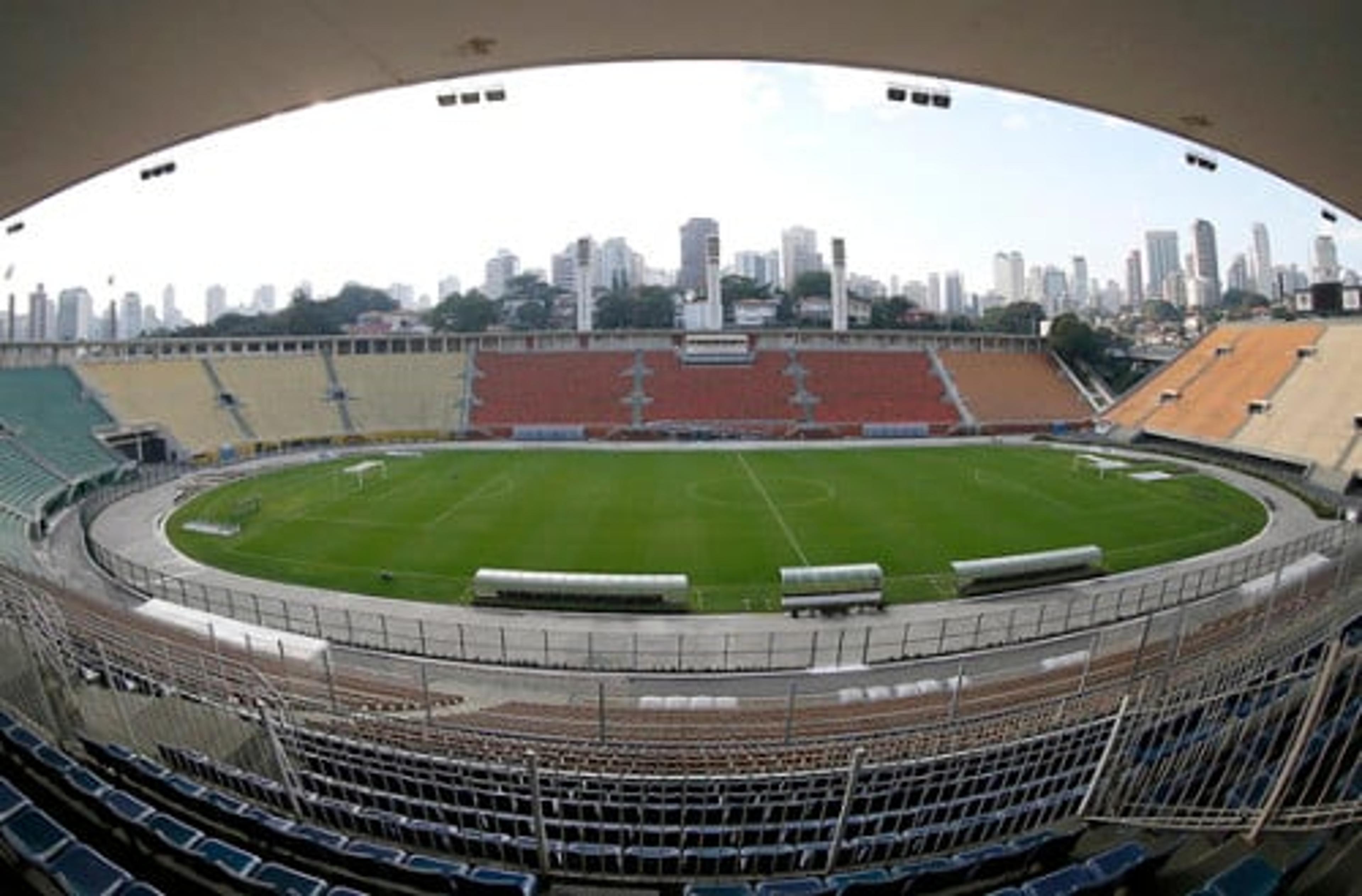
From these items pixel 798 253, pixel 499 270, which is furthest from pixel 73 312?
pixel 798 253

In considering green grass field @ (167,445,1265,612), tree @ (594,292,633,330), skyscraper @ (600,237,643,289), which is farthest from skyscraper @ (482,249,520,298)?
green grass field @ (167,445,1265,612)

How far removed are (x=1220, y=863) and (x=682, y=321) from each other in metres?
84.3

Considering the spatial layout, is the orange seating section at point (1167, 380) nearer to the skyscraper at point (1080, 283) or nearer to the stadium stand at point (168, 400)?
the stadium stand at point (168, 400)

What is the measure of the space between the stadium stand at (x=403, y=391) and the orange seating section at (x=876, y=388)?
847 inches

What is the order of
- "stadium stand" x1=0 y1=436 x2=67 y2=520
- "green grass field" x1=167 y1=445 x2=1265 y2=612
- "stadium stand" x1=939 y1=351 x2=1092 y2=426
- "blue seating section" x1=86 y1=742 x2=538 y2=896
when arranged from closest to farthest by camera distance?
1. "blue seating section" x1=86 y1=742 x2=538 y2=896
2. "green grass field" x1=167 y1=445 x2=1265 y2=612
3. "stadium stand" x1=0 y1=436 x2=67 y2=520
4. "stadium stand" x1=939 y1=351 x2=1092 y2=426

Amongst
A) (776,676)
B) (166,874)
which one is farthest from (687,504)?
(166,874)

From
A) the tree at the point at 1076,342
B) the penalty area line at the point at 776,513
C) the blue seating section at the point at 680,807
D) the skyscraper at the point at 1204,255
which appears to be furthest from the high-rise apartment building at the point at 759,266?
the blue seating section at the point at 680,807

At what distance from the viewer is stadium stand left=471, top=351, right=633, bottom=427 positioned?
44312 mm

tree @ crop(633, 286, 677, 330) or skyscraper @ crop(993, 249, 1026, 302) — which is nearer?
tree @ crop(633, 286, 677, 330)

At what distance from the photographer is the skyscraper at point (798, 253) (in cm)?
15575

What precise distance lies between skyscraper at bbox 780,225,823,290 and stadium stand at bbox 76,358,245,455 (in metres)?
124

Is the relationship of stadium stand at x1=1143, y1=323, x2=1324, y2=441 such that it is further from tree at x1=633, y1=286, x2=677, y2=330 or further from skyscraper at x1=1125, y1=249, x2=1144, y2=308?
skyscraper at x1=1125, y1=249, x2=1144, y2=308

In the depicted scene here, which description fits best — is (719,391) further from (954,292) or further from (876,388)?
(954,292)

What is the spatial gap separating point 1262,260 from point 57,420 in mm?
207067
